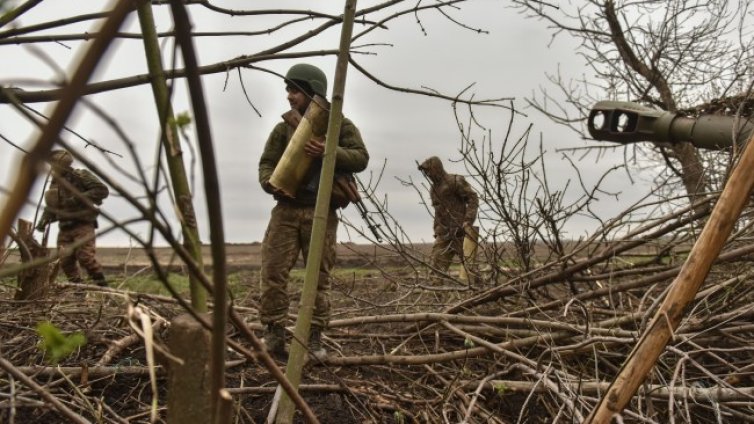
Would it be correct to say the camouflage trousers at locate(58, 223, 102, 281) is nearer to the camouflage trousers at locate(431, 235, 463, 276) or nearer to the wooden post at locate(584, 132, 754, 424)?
the camouflage trousers at locate(431, 235, 463, 276)

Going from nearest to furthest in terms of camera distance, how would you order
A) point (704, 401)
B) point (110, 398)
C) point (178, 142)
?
point (178, 142) → point (110, 398) → point (704, 401)

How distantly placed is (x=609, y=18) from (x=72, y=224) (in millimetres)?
8988

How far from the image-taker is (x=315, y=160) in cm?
379

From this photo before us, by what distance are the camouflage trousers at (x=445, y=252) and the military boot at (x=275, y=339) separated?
4.33ft

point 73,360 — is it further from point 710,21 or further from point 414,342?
point 710,21

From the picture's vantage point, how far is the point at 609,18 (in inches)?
438

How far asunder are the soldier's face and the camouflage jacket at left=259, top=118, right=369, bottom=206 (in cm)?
14

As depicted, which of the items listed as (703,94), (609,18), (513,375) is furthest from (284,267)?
(609,18)

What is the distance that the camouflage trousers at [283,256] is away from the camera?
13.1ft

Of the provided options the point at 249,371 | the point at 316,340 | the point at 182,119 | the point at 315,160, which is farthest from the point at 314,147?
the point at 182,119

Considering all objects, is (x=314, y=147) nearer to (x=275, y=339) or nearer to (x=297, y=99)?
(x=297, y=99)

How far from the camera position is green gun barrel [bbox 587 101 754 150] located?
4.38 meters

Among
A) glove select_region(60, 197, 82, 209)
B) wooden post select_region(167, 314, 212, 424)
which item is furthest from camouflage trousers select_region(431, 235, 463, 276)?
wooden post select_region(167, 314, 212, 424)

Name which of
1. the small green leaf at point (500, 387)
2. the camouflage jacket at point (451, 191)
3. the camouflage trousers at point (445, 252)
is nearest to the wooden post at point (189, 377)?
the small green leaf at point (500, 387)
